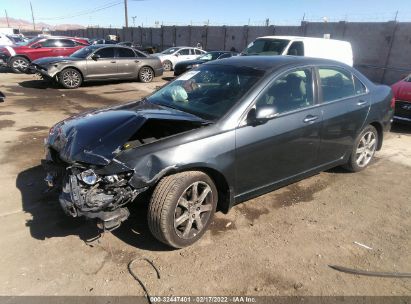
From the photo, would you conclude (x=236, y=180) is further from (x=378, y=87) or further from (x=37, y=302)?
(x=378, y=87)

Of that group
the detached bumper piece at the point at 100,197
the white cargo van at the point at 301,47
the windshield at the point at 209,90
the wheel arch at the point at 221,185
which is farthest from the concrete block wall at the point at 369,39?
the detached bumper piece at the point at 100,197

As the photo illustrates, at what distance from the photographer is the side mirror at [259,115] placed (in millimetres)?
3457

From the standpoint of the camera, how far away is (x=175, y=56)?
18.8m

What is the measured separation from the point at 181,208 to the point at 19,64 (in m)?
15.9

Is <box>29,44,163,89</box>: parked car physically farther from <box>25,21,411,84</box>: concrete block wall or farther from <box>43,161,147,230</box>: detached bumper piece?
<box>25,21,411,84</box>: concrete block wall

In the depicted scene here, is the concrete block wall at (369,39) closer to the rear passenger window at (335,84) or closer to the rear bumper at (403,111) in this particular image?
the rear bumper at (403,111)

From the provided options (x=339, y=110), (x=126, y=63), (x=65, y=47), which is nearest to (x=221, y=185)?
(x=339, y=110)

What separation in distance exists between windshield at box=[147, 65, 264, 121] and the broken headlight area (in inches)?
44.1

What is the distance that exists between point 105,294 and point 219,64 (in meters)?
2.89

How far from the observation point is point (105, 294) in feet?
8.98

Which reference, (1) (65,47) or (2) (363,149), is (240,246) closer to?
(2) (363,149)

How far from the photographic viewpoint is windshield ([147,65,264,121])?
11.9ft

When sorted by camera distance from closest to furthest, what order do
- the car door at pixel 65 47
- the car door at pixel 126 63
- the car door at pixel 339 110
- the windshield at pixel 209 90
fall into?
1. the windshield at pixel 209 90
2. the car door at pixel 339 110
3. the car door at pixel 126 63
4. the car door at pixel 65 47

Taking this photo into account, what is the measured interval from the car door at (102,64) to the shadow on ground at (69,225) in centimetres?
917
